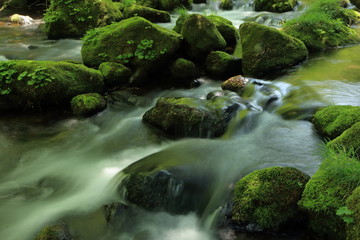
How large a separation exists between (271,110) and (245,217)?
337cm

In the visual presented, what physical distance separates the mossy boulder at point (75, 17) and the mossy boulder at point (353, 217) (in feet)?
35.1

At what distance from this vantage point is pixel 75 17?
11789 millimetres

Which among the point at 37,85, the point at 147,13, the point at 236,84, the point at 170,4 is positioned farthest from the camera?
the point at 170,4

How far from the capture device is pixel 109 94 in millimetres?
7445

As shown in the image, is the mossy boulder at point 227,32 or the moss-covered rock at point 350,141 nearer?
the moss-covered rock at point 350,141

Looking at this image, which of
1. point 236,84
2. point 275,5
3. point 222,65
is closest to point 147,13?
point 222,65

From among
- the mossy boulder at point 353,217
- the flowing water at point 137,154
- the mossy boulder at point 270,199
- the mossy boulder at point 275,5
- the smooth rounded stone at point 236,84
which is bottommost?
the flowing water at point 137,154

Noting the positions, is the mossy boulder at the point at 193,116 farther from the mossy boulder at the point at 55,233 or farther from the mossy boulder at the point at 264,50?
the mossy boulder at the point at 55,233

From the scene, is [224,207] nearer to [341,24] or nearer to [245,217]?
[245,217]

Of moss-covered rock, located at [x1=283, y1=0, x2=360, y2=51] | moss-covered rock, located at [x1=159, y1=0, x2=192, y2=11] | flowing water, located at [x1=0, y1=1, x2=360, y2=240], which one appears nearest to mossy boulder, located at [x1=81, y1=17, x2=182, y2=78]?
flowing water, located at [x1=0, y1=1, x2=360, y2=240]

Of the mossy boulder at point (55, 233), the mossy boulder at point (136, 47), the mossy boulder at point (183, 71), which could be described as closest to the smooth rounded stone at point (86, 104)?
the mossy boulder at point (136, 47)

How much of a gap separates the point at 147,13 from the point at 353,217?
36.3ft

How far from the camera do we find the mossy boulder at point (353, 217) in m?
2.75

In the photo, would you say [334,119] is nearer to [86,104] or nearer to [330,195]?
[330,195]
